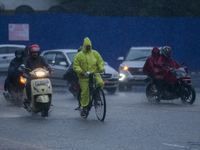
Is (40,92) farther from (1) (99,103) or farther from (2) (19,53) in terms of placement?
(2) (19,53)

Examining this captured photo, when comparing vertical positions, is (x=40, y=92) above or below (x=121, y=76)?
above

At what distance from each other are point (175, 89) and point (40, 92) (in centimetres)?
452

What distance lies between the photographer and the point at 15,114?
10062 mm

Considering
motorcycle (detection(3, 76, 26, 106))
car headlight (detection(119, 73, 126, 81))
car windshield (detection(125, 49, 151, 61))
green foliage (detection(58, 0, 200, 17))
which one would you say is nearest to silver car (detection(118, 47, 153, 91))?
car headlight (detection(119, 73, 126, 81))

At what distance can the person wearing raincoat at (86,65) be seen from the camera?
9.34 metres

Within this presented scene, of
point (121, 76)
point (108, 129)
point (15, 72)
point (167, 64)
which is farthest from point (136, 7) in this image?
point (108, 129)

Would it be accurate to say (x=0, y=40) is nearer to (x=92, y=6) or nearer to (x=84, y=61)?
(x=92, y=6)

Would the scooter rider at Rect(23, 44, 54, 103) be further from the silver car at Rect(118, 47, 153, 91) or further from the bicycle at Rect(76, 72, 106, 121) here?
the silver car at Rect(118, 47, 153, 91)

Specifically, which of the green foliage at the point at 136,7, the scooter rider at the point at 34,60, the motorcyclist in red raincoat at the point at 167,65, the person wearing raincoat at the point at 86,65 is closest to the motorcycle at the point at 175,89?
the motorcyclist in red raincoat at the point at 167,65

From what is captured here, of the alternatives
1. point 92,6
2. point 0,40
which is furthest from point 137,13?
point 0,40

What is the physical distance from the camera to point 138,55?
17.6 metres

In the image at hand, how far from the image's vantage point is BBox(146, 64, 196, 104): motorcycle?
12164 mm

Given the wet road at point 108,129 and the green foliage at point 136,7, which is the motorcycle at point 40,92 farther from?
the green foliage at point 136,7

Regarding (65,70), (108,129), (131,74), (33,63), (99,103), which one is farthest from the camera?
(131,74)
